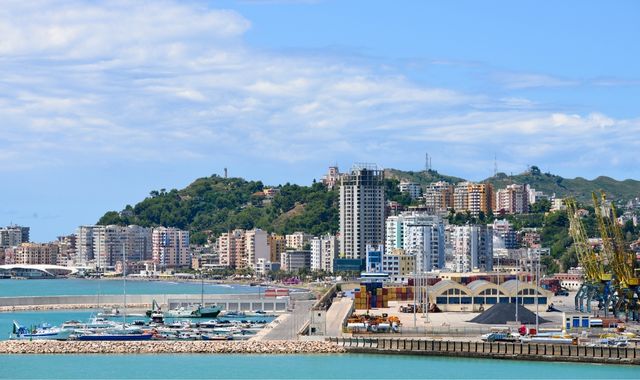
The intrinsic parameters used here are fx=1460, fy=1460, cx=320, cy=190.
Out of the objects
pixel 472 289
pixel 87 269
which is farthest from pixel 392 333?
pixel 87 269

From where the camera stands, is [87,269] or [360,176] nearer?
[360,176]

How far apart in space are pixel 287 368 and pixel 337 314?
65.7ft

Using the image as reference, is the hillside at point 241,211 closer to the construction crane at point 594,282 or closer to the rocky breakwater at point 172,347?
the construction crane at point 594,282

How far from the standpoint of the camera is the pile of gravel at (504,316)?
59.7 m

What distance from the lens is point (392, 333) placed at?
181 ft

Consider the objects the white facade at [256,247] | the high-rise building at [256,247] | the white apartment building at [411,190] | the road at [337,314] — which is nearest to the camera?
the road at [337,314]

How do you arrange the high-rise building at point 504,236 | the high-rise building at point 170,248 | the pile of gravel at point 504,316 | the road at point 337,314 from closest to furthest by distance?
the road at point 337,314 → the pile of gravel at point 504,316 → the high-rise building at point 504,236 → the high-rise building at point 170,248

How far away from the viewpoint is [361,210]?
423 feet

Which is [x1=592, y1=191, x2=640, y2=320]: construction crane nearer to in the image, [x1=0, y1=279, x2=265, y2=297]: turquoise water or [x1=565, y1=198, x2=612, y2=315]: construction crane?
[x1=565, y1=198, x2=612, y2=315]: construction crane

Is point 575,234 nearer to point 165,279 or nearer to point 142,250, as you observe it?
point 165,279

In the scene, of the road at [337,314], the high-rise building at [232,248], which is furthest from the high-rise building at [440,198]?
the road at [337,314]

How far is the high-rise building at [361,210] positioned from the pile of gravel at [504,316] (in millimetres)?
66776

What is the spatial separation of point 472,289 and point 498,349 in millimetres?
23995

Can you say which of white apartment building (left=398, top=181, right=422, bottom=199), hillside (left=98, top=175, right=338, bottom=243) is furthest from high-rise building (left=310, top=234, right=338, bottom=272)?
white apartment building (left=398, top=181, right=422, bottom=199)
